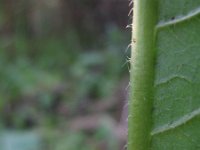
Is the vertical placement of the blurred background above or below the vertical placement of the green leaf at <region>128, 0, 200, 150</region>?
below

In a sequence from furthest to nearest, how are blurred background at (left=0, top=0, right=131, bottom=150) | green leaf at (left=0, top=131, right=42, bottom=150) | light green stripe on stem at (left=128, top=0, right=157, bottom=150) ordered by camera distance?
blurred background at (left=0, top=0, right=131, bottom=150) → green leaf at (left=0, top=131, right=42, bottom=150) → light green stripe on stem at (left=128, top=0, right=157, bottom=150)

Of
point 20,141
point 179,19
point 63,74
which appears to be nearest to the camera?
point 179,19

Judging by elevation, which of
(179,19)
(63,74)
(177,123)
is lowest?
(63,74)

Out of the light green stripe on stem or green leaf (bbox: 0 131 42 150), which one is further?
green leaf (bbox: 0 131 42 150)

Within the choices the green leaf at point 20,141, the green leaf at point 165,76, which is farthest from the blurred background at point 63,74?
the green leaf at point 165,76

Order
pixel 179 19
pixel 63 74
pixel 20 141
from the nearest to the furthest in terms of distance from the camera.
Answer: pixel 179 19
pixel 20 141
pixel 63 74

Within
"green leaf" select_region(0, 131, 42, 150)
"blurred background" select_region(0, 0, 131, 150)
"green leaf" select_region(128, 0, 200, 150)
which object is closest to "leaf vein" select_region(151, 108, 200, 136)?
"green leaf" select_region(128, 0, 200, 150)

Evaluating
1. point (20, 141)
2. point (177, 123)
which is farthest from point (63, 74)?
point (177, 123)

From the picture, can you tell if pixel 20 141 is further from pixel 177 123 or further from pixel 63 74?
pixel 177 123

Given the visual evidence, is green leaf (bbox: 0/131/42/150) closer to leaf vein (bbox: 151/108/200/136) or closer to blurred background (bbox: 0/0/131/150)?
blurred background (bbox: 0/0/131/150)

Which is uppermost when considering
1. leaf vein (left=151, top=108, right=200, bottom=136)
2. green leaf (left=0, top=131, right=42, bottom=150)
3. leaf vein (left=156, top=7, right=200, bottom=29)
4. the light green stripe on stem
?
leaf vein (left=156, top=7, right=200, bottom=29)
